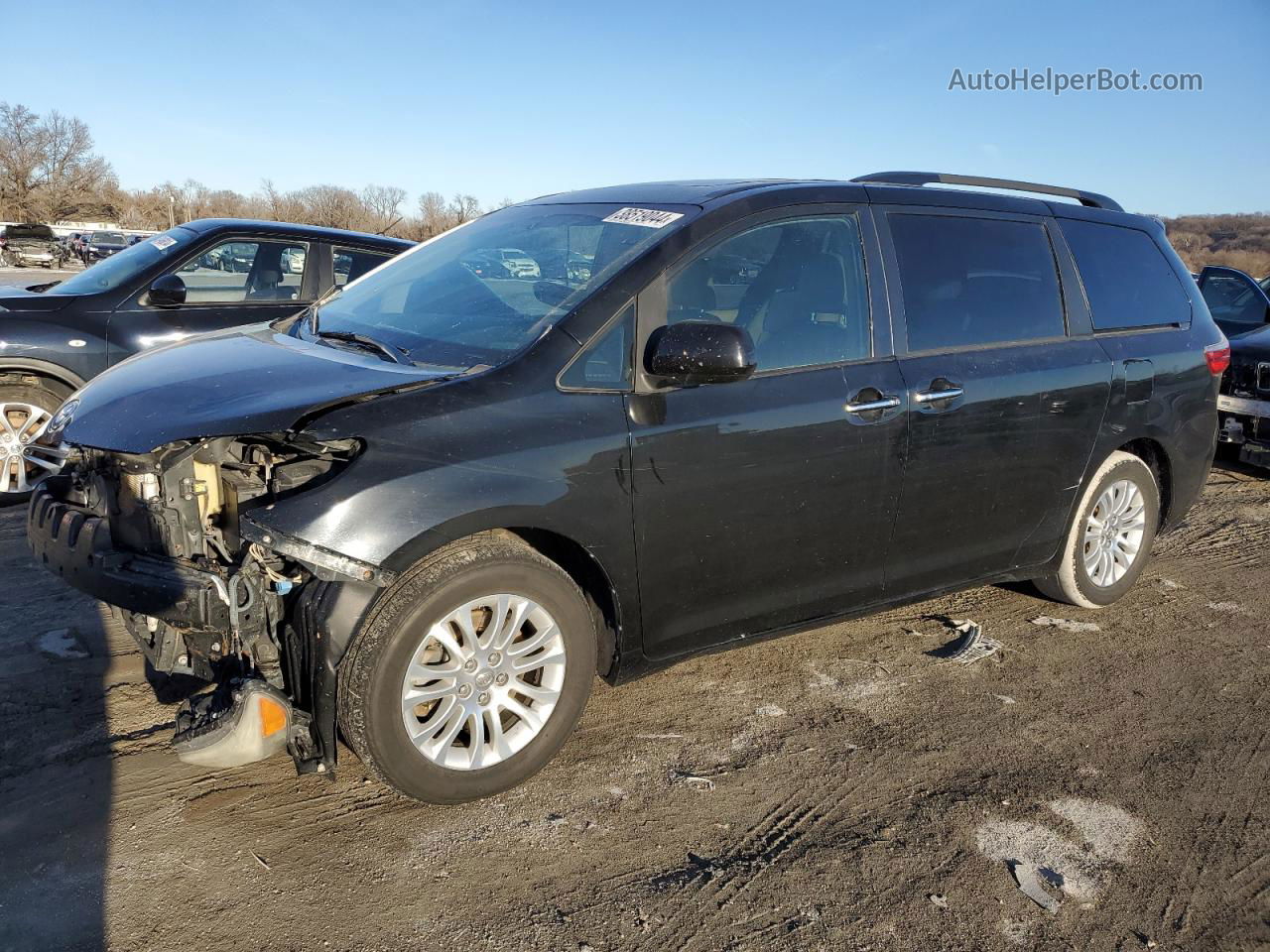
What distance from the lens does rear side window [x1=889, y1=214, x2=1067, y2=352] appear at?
153 inches

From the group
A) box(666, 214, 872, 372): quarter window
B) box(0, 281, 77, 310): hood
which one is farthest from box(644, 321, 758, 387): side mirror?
box(0, 281, 77, 310): hood

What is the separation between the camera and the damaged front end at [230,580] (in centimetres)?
275

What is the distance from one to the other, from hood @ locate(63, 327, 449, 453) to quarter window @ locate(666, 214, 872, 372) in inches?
40.2

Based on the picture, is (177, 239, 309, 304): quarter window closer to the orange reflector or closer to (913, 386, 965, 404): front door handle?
the orange reflector

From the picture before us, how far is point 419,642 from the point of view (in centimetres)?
283

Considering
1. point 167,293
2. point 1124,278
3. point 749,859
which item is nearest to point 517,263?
point 749,859

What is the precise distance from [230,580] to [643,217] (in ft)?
6.31

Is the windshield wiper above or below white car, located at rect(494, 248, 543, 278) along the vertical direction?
below

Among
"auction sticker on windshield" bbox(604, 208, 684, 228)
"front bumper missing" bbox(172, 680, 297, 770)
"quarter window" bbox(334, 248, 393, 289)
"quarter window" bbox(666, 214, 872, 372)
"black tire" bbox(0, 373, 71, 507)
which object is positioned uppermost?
"quarter window" bbox(334, 248, 393, 289)

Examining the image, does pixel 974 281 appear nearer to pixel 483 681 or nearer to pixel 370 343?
pixel 370 343

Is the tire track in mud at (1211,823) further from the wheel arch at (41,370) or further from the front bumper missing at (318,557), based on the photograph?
the wheel arch at (41,370)

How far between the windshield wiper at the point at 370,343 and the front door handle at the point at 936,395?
6.28 ft

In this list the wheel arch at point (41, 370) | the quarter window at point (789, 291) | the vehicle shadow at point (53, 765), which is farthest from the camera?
the wheel arch at point (41, 370)

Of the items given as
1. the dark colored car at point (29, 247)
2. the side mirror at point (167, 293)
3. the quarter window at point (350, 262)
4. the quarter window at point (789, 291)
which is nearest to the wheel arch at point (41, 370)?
the side mirror at point (167, 293)
